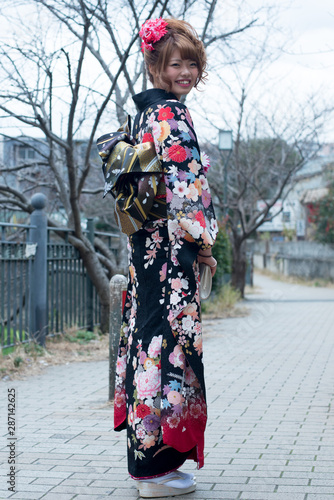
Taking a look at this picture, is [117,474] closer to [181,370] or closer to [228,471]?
[228,471]

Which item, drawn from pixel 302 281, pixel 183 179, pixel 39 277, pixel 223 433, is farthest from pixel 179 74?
pixel 302 281

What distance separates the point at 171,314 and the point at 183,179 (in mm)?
597

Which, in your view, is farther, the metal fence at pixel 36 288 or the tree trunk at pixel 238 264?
the tree trunk at pixel 238 264

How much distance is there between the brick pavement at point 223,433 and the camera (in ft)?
10.5

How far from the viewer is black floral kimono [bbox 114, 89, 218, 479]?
2.93 metres

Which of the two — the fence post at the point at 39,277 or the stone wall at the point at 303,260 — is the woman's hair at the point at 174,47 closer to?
the fence post at the point at 39,277

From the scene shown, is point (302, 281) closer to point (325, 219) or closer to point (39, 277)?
point (325, 219)

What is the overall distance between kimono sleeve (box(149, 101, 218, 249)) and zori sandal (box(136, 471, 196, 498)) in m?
1.07

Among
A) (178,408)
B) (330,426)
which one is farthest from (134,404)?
(330,426)

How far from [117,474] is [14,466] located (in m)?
0.55

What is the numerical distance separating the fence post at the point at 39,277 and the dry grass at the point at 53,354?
0.28 metres

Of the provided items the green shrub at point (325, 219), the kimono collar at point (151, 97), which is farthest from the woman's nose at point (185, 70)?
the green shrub at point (325, 219)

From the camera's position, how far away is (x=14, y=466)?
353 centimetres

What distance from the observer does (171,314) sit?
2.94m
